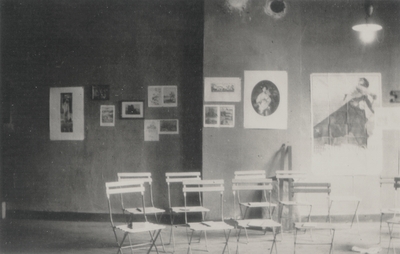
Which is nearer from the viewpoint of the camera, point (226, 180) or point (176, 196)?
point (226, 180)

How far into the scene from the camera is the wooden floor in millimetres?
5996

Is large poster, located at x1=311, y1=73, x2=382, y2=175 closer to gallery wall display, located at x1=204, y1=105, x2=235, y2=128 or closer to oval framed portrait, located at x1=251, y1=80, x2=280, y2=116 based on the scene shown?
oval framed portrait, located at x1=251, y1=80, x2=280, y2=116

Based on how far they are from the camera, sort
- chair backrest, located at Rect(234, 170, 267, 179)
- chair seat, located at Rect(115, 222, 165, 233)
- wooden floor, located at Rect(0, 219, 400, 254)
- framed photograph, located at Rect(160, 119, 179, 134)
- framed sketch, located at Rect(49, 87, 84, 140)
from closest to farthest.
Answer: chair seat, located at Rect(115, 222, 165, 233) < wooden floor, located at Rect(0, 219, 400, 254) < chair backrest, located at Rect(234, 170, 267, 179) < framed photograph, located at Rect(160, 119, 179, 134) < framed sketch, located at Rect(49, 87, 84, 140)

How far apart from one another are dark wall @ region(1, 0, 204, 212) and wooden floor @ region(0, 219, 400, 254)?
855 mm

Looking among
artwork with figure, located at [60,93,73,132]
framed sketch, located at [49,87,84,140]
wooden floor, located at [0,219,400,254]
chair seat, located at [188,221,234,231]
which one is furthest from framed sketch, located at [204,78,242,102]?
chair seat, located at [188,221,234,231]

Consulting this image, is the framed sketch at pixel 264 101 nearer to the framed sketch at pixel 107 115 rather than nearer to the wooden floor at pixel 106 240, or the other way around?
the wooden floor at pixel 106 240

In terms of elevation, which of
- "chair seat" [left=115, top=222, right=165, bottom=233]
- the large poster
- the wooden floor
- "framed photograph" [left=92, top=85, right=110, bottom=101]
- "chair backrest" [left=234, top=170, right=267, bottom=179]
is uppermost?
"framed photograph" [left=92, top=85, right=110, bottom=101]

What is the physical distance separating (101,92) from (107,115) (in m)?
0.42

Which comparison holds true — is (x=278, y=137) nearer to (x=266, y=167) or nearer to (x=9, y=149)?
(x=266, y=167)

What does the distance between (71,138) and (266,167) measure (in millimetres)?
3449

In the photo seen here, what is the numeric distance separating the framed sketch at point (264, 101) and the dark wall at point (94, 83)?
0.94 meters

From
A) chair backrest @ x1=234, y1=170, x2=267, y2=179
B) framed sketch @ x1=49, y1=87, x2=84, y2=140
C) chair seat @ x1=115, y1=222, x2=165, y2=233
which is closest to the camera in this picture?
chair seat @ x1=115, y1=222, x2=165, y2=233

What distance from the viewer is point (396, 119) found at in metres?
7.96

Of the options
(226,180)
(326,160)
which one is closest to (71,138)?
(226,180)
